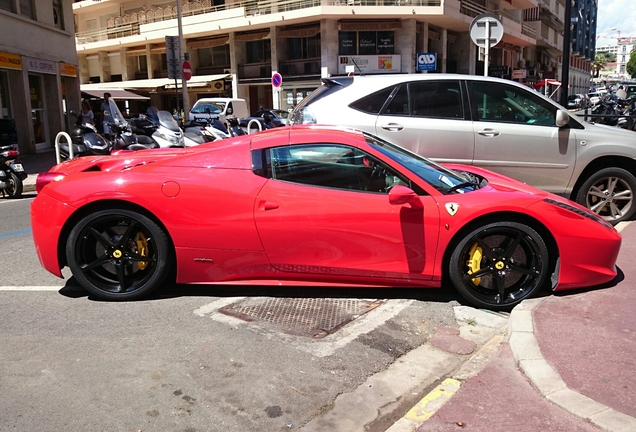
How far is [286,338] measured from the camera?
12.7ft

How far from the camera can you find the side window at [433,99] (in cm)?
680

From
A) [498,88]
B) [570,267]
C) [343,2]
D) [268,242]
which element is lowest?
[570,267]

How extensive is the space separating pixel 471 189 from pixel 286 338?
1916 millimetres

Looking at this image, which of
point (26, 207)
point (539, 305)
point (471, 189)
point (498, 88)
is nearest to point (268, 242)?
point (471, 189)

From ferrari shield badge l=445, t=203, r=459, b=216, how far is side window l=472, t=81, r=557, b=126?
9.51 feet

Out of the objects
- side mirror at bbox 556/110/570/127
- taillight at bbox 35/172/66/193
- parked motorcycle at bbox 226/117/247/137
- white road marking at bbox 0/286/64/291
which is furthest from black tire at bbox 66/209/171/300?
parked motorcycle at bbox 226/117/247/137

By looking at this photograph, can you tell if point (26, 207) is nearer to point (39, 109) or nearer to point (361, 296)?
point (361, 296)

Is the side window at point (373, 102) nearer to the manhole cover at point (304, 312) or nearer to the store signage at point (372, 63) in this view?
the manhole cover at point (304, 312)

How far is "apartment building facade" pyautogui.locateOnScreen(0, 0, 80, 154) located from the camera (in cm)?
1744

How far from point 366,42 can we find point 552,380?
31.9 metres

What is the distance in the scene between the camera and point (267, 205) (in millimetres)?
4309

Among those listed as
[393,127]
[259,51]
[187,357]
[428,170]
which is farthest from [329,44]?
[187,357]

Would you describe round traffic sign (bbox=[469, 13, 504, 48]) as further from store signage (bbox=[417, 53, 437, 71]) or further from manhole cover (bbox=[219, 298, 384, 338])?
store signage (bbox=[417, 53, 437, 71])

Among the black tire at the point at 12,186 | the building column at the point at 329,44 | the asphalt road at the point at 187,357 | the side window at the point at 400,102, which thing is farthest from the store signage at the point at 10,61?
the building column at the point at 329,44
